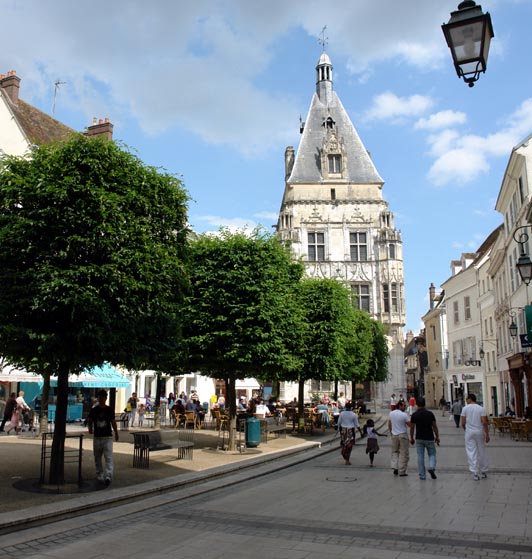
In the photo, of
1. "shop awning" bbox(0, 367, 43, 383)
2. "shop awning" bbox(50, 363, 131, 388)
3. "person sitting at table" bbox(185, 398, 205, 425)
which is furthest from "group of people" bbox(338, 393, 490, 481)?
"shop awning" bbox(0, 367, 43, 383)

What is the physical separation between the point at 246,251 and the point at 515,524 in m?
11.3

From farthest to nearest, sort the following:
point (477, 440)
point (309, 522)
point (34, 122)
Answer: point (34, 122) → point (477, 440) → point (309, 522)

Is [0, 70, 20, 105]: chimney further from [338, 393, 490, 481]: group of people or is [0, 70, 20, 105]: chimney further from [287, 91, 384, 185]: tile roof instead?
[287, 91, 384, 185]: tile roof

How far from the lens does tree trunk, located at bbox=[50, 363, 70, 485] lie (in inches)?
416

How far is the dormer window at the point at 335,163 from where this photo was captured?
62.8m

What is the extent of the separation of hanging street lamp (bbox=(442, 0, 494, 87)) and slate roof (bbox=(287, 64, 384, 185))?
5734 centimetres

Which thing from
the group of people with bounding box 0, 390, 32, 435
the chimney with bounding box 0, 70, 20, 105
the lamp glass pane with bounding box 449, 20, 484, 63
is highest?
the chimney with bounding box 0, 70, 20, 105

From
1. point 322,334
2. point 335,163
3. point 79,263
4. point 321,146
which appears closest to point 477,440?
point 79,263

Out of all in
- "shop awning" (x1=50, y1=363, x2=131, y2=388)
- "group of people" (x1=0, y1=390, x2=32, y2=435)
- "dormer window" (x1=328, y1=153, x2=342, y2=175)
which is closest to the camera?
"group of people" (x1=0, y1=390, x2=32, y2=435)

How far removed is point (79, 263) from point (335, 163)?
55268mm

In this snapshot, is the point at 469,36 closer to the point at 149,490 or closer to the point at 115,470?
the point at 149,490

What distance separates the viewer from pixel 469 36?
5.27m

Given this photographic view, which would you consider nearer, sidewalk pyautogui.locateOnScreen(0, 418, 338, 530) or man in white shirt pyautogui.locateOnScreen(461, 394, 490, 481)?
sidewalk pyautogui.locateOnScreen(0, 418, 338, 530)

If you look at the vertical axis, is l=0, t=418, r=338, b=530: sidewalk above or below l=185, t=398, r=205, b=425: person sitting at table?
below
